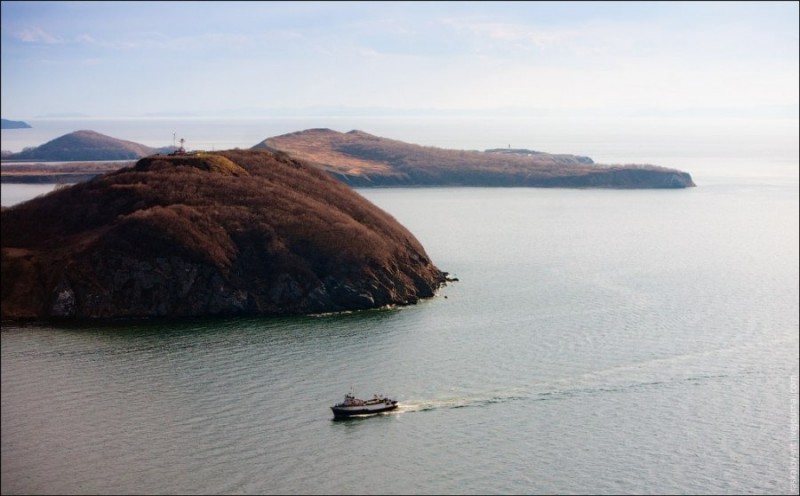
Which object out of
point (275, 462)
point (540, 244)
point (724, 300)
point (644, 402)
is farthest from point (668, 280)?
point (275, 462)

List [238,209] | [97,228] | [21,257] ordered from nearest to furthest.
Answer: [21,257]
[97,228]
[238,209]

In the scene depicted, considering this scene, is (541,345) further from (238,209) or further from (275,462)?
(238,209)

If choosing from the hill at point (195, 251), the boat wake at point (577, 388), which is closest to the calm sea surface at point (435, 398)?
the boat wake at point (577, 388)

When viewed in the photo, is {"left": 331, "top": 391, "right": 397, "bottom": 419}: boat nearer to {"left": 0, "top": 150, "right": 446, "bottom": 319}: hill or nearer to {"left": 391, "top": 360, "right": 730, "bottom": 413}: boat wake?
{"left": 391, "top": 360, "right": 730, "bottom": 413}: boat wake

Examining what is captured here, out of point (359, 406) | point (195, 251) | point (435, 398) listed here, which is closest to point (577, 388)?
point (435, 398)

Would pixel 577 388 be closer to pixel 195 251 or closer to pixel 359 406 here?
pixel 359 406

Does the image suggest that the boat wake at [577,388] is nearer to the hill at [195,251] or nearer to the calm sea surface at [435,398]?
the calm sea surface at [435,398]

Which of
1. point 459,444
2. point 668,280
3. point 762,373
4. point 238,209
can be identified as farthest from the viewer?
point 668,280
